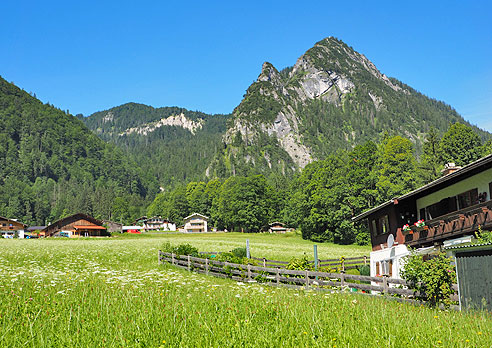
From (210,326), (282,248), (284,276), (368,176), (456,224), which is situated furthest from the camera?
(368,176)

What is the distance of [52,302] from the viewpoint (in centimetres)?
1190

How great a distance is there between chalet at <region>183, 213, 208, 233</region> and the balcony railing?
10822 cm

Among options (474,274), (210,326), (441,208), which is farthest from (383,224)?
(210,326)

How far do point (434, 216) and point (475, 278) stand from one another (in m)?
13.9

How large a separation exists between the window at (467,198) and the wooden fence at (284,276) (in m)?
6.30

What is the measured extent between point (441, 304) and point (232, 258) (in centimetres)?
1441

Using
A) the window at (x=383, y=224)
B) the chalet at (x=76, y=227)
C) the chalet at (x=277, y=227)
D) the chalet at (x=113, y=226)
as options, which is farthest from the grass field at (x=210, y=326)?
the chalet at (x=113, y=226)

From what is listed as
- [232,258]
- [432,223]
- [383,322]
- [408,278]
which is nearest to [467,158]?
[432,223]

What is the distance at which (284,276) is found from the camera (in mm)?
23719

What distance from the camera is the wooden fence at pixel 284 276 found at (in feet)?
59.5

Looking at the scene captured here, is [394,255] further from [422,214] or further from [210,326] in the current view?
[210,326]

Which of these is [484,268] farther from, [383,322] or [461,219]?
[461,219]

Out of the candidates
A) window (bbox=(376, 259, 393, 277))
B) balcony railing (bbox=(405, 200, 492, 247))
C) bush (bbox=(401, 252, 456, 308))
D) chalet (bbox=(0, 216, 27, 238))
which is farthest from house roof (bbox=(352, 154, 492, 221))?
chalet (bbox=(0, 216, 27, 238))

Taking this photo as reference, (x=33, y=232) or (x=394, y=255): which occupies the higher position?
(x=33, y=232)
